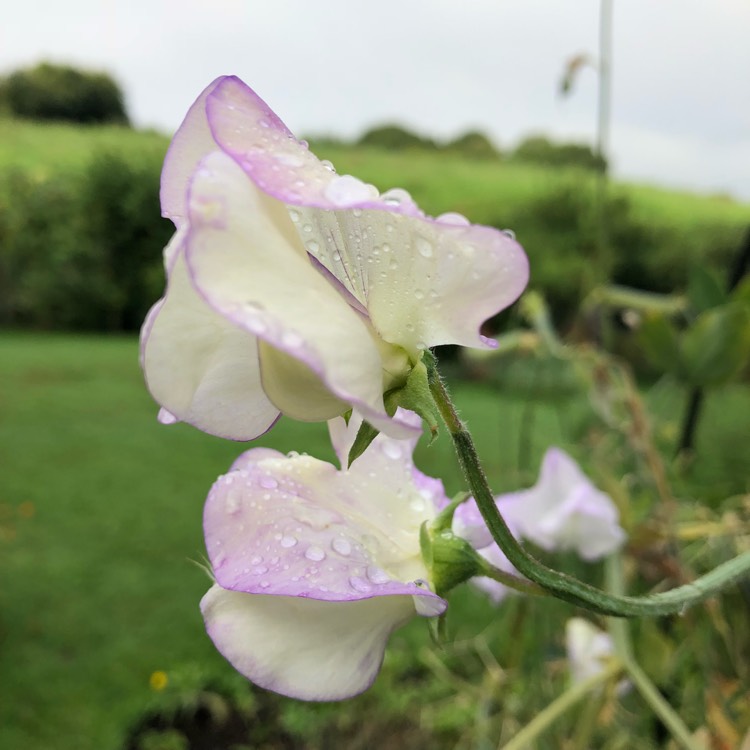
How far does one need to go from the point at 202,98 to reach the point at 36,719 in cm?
166

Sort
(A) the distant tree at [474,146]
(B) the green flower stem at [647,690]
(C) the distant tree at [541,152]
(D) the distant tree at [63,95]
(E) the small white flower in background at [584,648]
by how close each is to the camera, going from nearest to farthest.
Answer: (B) the green flower stem at [647,690], (E) the small white flower in background at [584,648], (C) the distant tree at [541,152], (A) the distant tree at [474,146], (D) the distant tree at [63,95]

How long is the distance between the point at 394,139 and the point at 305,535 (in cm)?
778

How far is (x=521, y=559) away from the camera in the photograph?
0.16m

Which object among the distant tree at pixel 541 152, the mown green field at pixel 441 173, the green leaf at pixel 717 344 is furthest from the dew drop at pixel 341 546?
the distant tree at pixel 541 152

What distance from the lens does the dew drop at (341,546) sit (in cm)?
20

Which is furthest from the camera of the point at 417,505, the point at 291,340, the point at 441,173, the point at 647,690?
the point at 441,173

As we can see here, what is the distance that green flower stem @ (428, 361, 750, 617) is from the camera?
0.53 feet

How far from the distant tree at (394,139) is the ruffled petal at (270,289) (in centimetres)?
764

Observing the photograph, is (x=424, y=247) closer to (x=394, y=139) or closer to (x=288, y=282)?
(x=288, y=282)

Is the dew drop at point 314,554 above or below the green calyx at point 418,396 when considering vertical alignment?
below

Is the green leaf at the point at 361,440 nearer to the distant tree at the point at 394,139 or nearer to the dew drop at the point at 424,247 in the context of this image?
the dew drop at the point at 424,247

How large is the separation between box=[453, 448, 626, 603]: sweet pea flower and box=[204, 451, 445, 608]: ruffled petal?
0.36m

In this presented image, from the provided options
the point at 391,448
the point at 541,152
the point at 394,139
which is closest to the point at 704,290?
the point at 391,448

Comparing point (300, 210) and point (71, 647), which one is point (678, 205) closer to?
point (71, 647)
